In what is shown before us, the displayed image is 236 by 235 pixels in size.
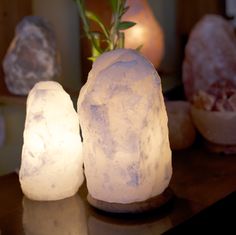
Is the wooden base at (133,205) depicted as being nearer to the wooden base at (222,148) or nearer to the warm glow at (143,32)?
the wooden base at (222,148)

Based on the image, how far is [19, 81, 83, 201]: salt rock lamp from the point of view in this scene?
0.72 metres

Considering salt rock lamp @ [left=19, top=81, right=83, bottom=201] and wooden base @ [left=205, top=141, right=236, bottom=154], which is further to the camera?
wooden base @ [left=205, top=141, right=236, bottom=154]

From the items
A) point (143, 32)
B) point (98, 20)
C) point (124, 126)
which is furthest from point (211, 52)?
point (124, 126)

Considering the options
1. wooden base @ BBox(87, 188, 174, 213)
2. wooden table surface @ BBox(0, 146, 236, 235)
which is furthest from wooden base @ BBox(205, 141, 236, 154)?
wooden base @ BBox(87, 188, 174, 213)

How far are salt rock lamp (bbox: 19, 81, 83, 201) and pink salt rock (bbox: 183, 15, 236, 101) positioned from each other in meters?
0.40

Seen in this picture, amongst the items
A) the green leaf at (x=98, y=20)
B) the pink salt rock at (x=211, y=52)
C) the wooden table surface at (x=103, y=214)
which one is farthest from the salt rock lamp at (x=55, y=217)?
the pink salt rock at (x=211, y=52)

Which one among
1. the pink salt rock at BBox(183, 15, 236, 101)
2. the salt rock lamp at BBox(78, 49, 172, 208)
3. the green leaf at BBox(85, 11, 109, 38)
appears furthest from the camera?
the pink salt rock at BBox(183, 15, 236, 101)

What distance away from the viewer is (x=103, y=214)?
0.71 m

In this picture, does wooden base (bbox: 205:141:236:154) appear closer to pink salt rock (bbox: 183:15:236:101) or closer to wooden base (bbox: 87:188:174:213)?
pink salt rock (bbox: 183:15:236:101)

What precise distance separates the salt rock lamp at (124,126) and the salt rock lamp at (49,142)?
0.04 meters

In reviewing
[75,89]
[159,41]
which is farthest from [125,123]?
[159,41]

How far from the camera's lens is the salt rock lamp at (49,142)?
72 centimetres

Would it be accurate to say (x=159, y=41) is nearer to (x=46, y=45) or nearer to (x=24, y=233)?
(x=46, y=45)

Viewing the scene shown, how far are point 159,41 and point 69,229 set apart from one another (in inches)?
23.5
